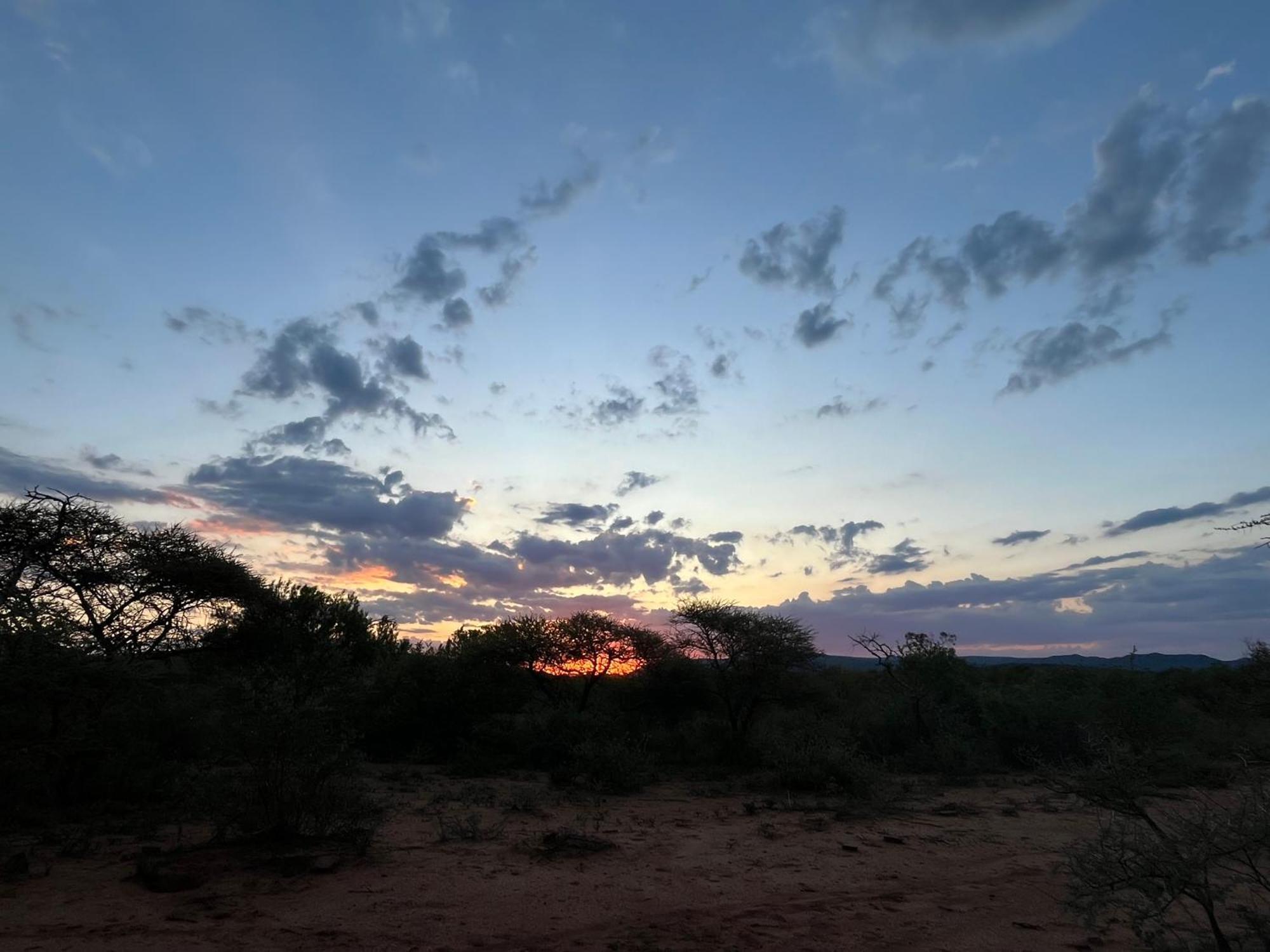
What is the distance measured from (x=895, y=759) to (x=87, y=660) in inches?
693

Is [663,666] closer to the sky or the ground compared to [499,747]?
closer to the sky

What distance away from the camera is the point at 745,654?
20938 millimetres

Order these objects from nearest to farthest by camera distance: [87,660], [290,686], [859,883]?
[859,883]
[290,686]
[87,660]

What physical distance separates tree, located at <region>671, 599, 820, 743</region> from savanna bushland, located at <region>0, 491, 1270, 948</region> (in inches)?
2.8

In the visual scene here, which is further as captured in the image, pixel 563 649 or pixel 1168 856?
pixel 563 649

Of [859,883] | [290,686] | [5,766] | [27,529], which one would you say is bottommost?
[859,883]

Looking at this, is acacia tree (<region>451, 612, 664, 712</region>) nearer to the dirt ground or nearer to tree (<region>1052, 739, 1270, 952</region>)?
the dirt ground

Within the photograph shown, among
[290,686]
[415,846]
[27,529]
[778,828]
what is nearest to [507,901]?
[415,846]

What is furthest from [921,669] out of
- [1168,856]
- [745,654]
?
[1168,856]

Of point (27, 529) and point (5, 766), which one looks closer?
point (5, 766)

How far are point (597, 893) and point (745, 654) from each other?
14.1 m

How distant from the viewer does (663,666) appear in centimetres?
2256

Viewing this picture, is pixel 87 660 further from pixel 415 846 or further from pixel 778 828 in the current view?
pixel 778 828

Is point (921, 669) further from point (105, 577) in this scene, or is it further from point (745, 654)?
point (105, 577)
